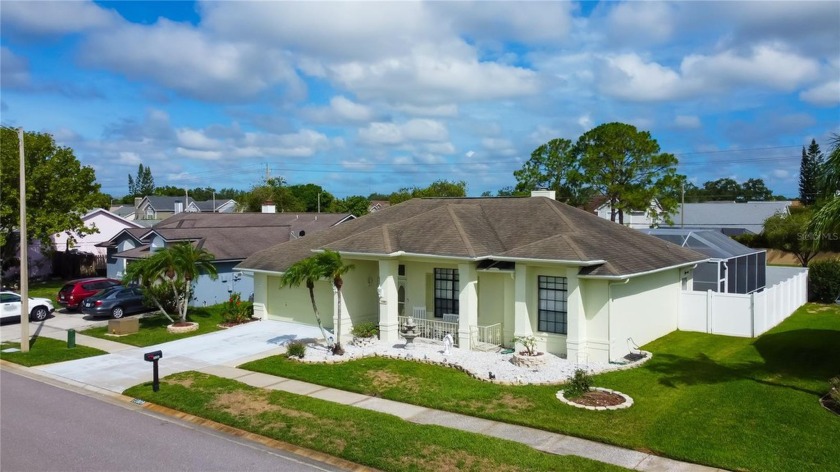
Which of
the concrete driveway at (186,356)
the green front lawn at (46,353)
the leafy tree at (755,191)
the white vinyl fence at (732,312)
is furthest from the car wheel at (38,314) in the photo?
the leafy tree at (755,191)

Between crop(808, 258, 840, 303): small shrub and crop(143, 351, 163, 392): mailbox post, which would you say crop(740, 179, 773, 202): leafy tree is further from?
crop(143, 351, 163, 392): mailbox post

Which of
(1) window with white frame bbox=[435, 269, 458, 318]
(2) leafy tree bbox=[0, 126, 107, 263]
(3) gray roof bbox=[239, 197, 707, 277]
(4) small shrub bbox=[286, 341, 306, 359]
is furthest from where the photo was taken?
(2) leafy tree bbox=[0, 126, 107, 263]

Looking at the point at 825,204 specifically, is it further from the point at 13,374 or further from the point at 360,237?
the point at 13,374

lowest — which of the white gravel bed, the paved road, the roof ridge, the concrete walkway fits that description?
the paved road

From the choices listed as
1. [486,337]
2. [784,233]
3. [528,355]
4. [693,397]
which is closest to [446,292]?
[486,337]

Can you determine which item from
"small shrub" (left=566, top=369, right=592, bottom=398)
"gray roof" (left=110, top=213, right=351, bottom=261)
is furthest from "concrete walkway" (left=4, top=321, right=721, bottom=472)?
"gray roof" (left=110, top=213, right=351, bottom=261)
